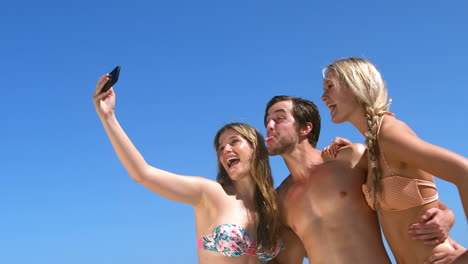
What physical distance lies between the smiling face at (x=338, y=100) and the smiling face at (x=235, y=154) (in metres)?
1.73

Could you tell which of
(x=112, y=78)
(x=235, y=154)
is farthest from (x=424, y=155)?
(x=112, y=78)

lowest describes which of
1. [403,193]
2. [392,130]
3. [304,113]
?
[403,193]

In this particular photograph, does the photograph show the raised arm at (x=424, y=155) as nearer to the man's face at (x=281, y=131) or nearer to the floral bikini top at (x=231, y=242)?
the man's face at (x=281, y=131)

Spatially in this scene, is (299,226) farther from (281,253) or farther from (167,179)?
(167,179)

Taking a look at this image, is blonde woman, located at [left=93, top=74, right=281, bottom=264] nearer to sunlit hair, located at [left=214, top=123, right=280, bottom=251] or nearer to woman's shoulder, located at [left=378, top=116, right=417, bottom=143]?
sunlit hair, located at [left=214, top=123, right=280, bottom=251]

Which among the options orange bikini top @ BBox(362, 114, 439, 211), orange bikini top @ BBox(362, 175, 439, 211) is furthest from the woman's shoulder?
orange bikini top @ BBox(362, 175, 439, 211)

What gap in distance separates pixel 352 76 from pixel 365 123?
652mm

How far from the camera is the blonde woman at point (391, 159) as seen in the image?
17.6 ft

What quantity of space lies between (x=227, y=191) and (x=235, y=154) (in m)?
0.59

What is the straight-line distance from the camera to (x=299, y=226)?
772 cm

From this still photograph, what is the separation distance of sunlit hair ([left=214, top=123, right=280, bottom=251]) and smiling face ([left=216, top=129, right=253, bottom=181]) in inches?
2.8

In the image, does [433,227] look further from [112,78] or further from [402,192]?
[112,78]

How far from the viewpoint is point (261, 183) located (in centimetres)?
817

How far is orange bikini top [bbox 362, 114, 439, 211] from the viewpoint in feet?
19.3
